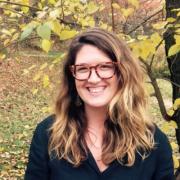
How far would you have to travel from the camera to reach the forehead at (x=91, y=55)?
7.69 ft

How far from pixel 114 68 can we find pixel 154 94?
64.7 inches

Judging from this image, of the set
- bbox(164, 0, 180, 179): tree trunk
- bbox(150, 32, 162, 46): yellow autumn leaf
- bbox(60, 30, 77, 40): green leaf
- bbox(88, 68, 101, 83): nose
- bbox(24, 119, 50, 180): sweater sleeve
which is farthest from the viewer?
bbox(164, 0, 180, 179): tree trunk

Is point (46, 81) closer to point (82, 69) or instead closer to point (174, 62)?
point (174, 62)

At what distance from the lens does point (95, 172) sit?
236 cm

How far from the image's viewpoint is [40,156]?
2465 mm

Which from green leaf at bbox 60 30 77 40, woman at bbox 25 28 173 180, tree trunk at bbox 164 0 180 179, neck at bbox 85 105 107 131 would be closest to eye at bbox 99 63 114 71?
woman at bbox 25 28 173 180

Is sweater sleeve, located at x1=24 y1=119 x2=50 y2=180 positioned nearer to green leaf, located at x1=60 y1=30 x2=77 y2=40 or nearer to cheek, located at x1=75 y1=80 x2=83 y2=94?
cheek, located at x1=75 y1=80 x2=83 y2=94

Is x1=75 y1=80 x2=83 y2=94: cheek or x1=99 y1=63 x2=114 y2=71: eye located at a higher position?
x1=99 y1=63 x2=114 y2=71: eye

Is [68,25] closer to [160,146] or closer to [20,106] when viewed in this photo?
[160,146]

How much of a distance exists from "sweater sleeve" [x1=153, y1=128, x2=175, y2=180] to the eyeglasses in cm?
42

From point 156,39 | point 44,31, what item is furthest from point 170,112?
point 44,31

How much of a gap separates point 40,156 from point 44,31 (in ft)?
2.55

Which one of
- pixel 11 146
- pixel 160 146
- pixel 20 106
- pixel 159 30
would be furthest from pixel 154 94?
pixel 20 106

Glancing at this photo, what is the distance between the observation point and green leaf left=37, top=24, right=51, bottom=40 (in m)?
1.93
